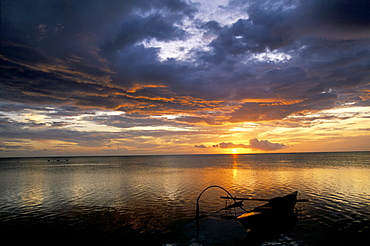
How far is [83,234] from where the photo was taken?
2122cm

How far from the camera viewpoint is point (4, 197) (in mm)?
38188

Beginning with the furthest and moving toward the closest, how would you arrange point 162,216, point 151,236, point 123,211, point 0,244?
point 123,211, point 162,216, point 151,236, point 0,244

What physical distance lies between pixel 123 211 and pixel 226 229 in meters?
14.1

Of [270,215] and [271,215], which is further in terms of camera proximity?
[271,215]

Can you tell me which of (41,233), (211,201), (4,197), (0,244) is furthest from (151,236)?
(4,197)

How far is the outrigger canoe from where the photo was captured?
21.9 m

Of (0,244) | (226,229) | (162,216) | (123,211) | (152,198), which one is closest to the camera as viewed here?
(0,244)

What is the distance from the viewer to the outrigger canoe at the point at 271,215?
863 inches

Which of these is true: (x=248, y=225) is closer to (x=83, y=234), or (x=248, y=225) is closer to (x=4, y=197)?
(x=83, y=234)

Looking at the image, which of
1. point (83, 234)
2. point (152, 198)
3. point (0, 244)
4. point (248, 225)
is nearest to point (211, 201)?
point (152, 198)

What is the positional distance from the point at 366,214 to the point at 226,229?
17896mm

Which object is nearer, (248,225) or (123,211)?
(248,225)

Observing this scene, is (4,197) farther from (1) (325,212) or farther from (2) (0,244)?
(1) (325,212)

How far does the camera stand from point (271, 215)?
23703mm
